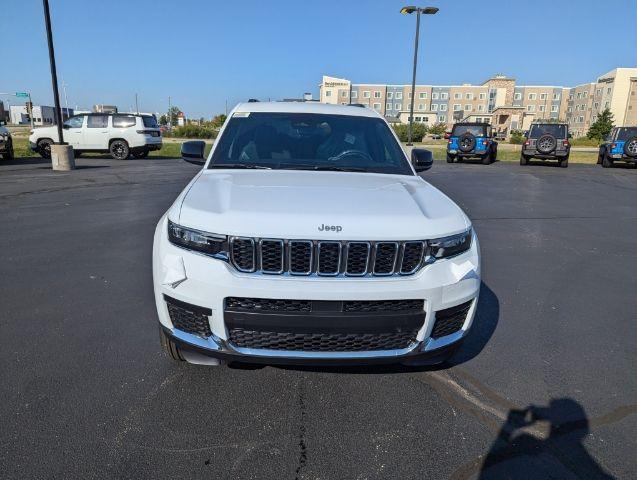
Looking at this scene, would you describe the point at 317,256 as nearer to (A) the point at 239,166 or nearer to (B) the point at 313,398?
(B) the point at 313,398

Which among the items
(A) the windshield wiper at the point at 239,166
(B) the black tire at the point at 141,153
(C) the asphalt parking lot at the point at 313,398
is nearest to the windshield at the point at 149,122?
(B) the black tire at the point at 141,153

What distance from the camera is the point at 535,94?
122312 mm

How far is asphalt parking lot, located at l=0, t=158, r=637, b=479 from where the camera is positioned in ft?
7.40

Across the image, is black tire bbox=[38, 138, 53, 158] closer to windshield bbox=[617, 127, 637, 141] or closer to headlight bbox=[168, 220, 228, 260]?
headlight bbox=[168, 220, 228, 260]

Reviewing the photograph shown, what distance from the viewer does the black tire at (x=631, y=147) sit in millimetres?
21062

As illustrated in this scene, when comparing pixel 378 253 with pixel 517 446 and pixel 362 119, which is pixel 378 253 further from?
pixel 362 119

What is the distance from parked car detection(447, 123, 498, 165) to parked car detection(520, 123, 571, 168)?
1638 mm

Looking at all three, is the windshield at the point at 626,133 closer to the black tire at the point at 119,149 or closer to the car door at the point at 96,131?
the black tire at the point at 119,149

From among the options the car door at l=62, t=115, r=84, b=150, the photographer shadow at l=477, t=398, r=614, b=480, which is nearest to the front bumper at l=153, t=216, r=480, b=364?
the photographer shadow at l=477, t=398, r=614, b=480

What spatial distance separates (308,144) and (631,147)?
22.5 m

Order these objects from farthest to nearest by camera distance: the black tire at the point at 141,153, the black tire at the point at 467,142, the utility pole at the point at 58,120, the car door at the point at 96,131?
the black tire at the point at 467,142 < the black tire at the point at 141,153 < the car door at the point at 96,131 < the utility pole at the point at 58,120

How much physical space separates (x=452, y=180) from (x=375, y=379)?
511 inches

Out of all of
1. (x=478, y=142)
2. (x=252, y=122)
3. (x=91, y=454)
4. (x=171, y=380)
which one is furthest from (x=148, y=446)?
(x=478, y=142)

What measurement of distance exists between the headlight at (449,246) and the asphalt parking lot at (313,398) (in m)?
0.90
